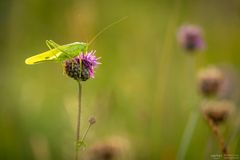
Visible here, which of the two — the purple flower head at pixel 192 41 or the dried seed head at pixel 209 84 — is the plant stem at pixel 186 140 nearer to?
the dried seed head at pixel 209 84

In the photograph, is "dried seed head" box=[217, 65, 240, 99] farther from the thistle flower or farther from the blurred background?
the thistle flower

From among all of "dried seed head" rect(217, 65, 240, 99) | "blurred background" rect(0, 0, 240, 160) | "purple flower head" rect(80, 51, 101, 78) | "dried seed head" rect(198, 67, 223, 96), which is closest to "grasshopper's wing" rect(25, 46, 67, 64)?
"purple flower head" rect(80, 51, 101, 78)

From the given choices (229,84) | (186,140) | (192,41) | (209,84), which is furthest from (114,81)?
(186,140)

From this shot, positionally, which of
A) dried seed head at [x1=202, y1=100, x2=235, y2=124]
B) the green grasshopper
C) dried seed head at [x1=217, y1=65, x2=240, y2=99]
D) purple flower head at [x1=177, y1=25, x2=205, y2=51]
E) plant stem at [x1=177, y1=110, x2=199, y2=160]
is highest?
purple flower head at [x1=177, y1=25, x2=205, y2=51]

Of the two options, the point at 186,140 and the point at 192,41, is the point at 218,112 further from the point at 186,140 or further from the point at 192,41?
the point at 192,41

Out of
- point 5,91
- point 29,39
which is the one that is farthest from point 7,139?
point 29,39

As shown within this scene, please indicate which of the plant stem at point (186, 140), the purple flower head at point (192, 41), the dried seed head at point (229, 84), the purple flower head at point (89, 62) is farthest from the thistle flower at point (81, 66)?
the dried seed head at point (229, 84)
